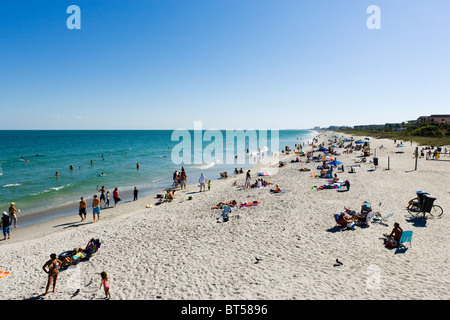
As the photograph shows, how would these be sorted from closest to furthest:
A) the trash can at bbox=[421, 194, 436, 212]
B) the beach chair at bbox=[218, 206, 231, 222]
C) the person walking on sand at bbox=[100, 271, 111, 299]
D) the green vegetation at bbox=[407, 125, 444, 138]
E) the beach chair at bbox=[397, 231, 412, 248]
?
the person walking on sand at bbox=[100, 271, 111, 299] < the beach chair at bbox=[397, 231, 412, 248] < the trash can at bbox=[421, 194, 436, 212] < the beach chair at bbox=[218, 206, 231, 222] < the green vegetation at bbox=[407, 125, 444, 138]

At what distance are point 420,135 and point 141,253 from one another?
7434 cm

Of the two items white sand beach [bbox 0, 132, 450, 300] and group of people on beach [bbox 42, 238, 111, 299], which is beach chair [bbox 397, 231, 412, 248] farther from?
group of people on beach [bbox 42, 238, 111, 299]

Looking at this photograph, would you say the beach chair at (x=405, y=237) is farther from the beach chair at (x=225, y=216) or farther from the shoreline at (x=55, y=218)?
the shoreline at (x=55, y=218)

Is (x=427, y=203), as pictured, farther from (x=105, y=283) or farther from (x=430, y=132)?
(x=430, y=132)

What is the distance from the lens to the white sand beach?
6.33 metres

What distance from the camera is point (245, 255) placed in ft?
26.9

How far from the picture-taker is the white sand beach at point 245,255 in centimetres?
633

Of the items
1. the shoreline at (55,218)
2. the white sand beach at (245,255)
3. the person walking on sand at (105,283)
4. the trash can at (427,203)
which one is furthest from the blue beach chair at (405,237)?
the shoreline at (55,218)

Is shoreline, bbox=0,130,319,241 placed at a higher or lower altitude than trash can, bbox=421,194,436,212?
lower

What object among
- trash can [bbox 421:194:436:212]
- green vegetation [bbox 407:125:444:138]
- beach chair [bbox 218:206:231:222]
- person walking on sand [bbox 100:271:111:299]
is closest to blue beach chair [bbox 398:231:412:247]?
trash can [bbox 421:194:436:212]

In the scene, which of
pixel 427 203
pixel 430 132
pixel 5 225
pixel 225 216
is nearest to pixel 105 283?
pixel 225 216

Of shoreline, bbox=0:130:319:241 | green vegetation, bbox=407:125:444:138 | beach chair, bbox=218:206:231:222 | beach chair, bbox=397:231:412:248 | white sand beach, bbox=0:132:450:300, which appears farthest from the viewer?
green vegetation, bbox=407:125:444:138

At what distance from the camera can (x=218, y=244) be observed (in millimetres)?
9227
